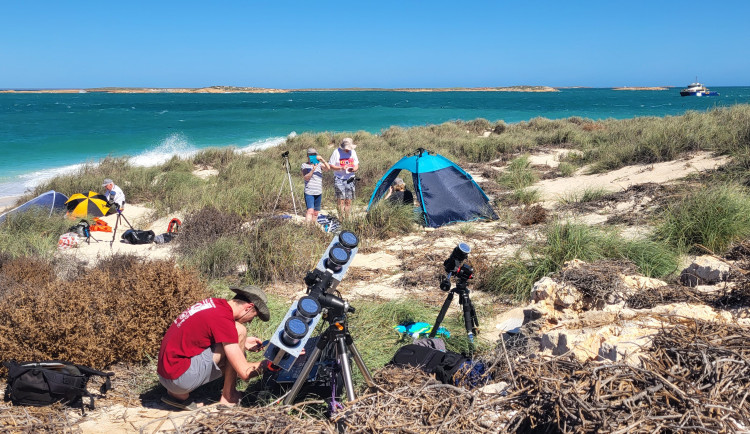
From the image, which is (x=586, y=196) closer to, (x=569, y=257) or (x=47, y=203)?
(x=569, y=257)

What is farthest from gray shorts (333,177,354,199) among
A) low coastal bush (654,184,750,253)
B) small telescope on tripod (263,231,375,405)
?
small telescope on tripod (263,231,375,405)

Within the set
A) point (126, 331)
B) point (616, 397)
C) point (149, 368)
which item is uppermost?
point (616, 397)

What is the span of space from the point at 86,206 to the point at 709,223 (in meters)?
10.4

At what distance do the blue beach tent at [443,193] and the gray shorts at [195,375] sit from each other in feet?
18.5

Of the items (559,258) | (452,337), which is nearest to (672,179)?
(559,258)

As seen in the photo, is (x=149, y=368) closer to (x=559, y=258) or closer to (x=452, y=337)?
(x=452, y=337)

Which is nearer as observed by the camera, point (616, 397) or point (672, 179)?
point (616, 397)

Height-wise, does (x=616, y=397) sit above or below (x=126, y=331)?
above

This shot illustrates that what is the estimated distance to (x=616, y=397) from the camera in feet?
7.91

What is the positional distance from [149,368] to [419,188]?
5.78 m

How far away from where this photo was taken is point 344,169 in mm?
9258

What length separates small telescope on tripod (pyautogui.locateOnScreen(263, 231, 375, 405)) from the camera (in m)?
2.91

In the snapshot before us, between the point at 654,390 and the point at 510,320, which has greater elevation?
the point at 654,390

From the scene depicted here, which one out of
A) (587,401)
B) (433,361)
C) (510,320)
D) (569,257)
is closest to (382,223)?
(569,257)
